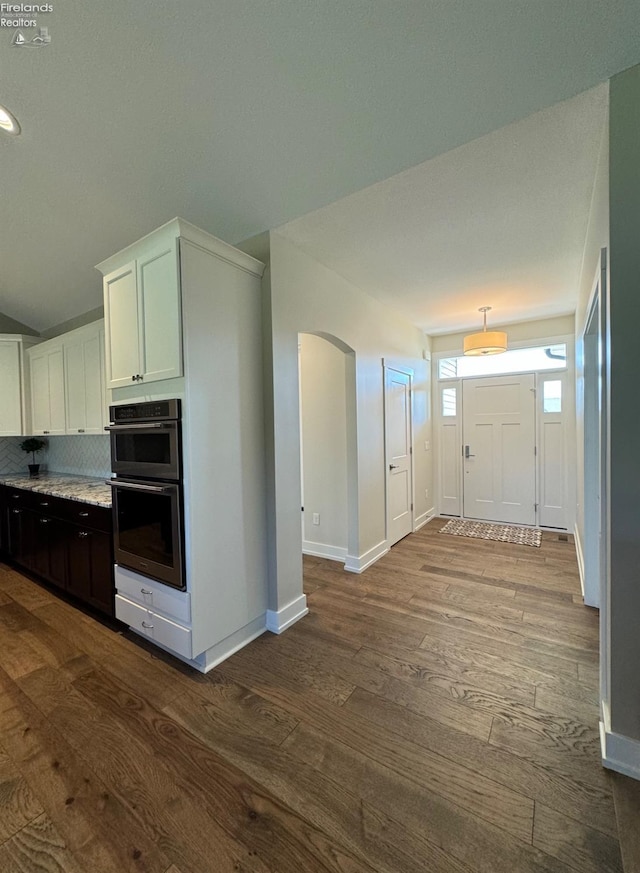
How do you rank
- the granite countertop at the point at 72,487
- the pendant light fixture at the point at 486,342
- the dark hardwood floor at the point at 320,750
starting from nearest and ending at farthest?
the dark hardwood floor at the point at 320,750 → the granite countertop at the point at 72,487 → the pendant light fixture at the point at 486,342

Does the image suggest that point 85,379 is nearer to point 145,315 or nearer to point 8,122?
point 145,315

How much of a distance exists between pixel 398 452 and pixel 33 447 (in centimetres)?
451

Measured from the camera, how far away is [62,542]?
2.90 meters

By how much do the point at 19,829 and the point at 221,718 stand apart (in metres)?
0.74

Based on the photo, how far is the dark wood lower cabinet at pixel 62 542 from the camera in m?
2.52

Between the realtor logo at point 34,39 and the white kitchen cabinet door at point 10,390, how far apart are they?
→ 3338mm

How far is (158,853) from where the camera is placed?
116 centimetres

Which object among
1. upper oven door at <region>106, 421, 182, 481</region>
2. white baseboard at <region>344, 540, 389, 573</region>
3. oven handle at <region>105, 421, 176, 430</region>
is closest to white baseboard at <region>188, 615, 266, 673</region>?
upper oven door at <region>106, 421, 182, 481</region>

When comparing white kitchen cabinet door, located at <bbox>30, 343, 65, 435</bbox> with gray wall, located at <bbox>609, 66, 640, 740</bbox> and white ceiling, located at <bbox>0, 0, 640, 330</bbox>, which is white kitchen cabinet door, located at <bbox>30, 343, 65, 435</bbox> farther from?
gray wall, located at <bbox>609, 66, 640, 740</bbox>

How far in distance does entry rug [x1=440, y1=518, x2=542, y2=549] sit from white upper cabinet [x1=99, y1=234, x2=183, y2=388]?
393cm

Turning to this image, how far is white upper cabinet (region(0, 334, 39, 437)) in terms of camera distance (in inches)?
157

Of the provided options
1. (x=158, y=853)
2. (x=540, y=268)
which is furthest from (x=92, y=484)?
(x=540, y=268)

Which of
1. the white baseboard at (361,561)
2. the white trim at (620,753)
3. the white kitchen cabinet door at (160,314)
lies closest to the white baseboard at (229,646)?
the white baseboard at (361,561)

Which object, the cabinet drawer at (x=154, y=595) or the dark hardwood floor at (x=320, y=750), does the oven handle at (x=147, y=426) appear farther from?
the dark hardwood floor at (x=320, y=750)
